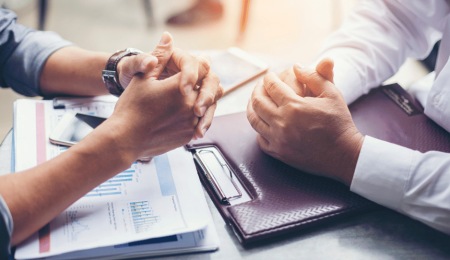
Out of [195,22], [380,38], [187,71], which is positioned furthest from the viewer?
[195,22]

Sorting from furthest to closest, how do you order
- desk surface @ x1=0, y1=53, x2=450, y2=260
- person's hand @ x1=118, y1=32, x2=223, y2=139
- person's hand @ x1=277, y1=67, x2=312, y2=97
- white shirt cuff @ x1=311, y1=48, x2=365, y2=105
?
white shirt cuff @ x1=311, y1=48, x2=365, y2=105 → person's hand @ x1=277, y1=67, x2=312, y2=97 → person's hand @ x1=118, y1=32, x2=223, y2=139 → desk surface @ x1=0, y1=53, x2=450, y2=260

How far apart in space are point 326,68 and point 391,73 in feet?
1.64

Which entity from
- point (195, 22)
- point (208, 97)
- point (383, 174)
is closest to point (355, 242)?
point (383, 174)

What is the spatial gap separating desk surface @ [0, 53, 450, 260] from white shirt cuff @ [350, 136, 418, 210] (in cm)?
4

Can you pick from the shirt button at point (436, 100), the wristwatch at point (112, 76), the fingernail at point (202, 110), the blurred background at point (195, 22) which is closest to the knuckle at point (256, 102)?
the fingernail at point (202, 110)

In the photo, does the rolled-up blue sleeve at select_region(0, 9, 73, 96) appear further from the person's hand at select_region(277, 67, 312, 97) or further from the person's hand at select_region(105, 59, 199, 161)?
the person's hand at select_region(277, 67, 312, 97)

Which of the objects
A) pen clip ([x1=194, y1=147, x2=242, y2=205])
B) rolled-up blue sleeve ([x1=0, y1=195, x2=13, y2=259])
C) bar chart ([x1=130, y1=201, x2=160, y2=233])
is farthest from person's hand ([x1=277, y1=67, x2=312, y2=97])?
rolled-up blue sleeve ([x1=0, y1=195, x2=13, y2=259])

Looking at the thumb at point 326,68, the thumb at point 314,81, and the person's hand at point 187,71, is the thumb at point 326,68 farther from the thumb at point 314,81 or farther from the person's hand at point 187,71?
the person's hand at point 187,71

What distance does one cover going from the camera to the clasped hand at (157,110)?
2.18ft

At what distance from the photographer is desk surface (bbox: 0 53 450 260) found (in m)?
0.61

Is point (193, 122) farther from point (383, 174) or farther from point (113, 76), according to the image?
point (383, 174)

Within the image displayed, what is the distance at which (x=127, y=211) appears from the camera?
0.62 m

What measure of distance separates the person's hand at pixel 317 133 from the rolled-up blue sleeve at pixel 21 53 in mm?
667

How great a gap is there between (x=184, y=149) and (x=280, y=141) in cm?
23
